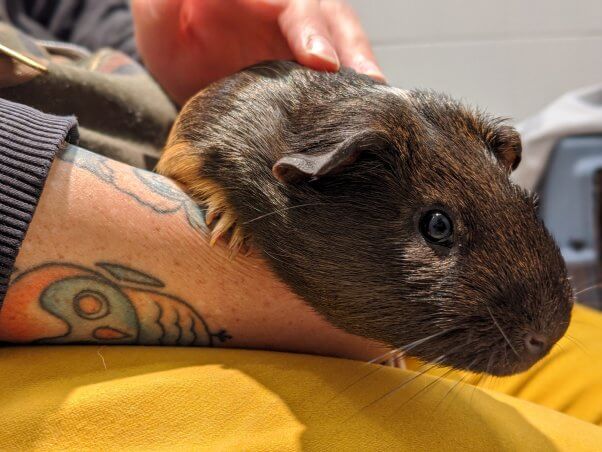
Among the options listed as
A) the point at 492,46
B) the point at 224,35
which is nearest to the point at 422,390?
the point at 224,35

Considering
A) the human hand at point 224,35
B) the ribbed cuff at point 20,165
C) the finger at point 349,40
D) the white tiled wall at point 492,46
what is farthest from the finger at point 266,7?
the white tiled wall at point 492,46

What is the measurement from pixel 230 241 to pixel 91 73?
0.80 metres

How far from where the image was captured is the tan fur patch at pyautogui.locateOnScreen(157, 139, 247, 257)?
4.33 feet

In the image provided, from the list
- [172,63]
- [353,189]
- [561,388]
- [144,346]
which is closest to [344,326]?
[353,189]

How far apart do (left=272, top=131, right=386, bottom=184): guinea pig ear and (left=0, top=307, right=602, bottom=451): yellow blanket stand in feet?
1.20

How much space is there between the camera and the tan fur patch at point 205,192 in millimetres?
1321

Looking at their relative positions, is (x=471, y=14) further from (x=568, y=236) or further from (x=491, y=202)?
(x=491, y=202)

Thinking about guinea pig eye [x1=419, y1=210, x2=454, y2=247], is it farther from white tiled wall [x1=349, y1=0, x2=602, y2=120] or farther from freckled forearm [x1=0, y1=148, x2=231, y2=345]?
white tiled wall [x1=349, y1=0, x2=602, y2=120]

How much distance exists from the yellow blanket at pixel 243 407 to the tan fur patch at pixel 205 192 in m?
0.23

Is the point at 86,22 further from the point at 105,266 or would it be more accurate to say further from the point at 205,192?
the point at 105,266

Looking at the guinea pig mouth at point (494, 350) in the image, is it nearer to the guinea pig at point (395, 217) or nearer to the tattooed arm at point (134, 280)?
the guinea pig at point (395, 217)

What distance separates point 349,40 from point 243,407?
1217 millimetres

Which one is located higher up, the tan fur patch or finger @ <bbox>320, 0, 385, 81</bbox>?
finger @ <bbox>320, 0, 385, 81</bbox>

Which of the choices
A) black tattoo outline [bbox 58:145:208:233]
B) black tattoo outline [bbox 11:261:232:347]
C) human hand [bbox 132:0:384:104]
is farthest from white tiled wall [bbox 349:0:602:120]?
black tattoo outline [bbox 11:261:232:347]
